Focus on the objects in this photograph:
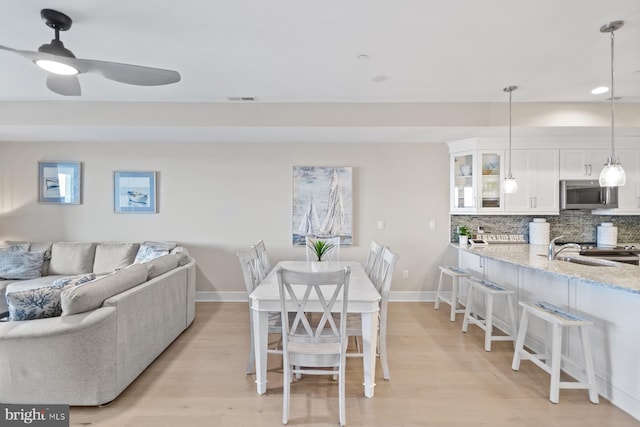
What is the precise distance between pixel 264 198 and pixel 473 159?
294 centimetres

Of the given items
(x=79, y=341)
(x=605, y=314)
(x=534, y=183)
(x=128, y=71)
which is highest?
(x=128, y=71)

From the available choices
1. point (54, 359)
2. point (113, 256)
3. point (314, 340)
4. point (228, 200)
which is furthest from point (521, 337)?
point (113, 256)

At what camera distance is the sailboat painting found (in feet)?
14.3

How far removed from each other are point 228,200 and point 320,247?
63.9 inches

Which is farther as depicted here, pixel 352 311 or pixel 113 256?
pixel 113 256

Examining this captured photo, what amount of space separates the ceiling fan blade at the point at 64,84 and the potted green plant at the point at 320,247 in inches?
107

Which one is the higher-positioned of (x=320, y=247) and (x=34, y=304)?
(x=320, y=247)

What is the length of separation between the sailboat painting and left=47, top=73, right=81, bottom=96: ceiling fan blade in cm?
258

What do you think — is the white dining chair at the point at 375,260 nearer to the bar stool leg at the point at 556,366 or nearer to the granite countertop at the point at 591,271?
the granite countertop at the point at 591,271

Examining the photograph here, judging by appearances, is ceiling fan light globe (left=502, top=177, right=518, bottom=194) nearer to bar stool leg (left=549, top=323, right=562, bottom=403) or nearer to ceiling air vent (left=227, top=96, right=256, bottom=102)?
bar stool leg (left=549, top=323, right=562, bottom=403)

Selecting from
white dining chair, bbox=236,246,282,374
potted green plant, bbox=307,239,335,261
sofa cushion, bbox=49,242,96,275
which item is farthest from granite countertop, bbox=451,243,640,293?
sofa cushion, bbox=49,242,96,275

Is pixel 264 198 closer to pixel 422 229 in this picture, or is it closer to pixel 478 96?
pixel 422 229

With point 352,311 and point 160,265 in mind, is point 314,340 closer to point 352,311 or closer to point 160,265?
point 352,311

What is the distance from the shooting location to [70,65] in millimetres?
1895
